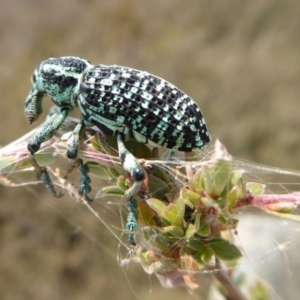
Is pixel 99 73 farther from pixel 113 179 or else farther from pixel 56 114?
pixel 113 179

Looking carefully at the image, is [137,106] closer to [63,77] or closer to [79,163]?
[79,163]

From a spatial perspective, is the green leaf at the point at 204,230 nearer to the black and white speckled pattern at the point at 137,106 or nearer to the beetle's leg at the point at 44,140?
the black and white speckled pattern at the point at 137,106

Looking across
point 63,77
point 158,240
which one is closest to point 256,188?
point 158,240

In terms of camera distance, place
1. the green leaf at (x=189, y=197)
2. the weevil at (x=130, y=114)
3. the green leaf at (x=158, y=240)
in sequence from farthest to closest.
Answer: the weevil at (x=130, y=114) → the green leaf at (x=158, y=240) → the green leaf at (x=189, y=197)

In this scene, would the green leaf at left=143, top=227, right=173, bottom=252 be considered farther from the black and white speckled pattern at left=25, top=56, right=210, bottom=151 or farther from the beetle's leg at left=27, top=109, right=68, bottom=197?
the beetle's leg at left=27, top=109, right=68, bottom=197

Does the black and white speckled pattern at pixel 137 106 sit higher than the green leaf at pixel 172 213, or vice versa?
the black and white speckled pattern at pixel 137 106

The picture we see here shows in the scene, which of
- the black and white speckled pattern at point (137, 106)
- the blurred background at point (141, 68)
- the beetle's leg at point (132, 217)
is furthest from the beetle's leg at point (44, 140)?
the blurred background at point (141, 68)

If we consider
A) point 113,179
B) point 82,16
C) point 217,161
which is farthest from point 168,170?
point 82,16
